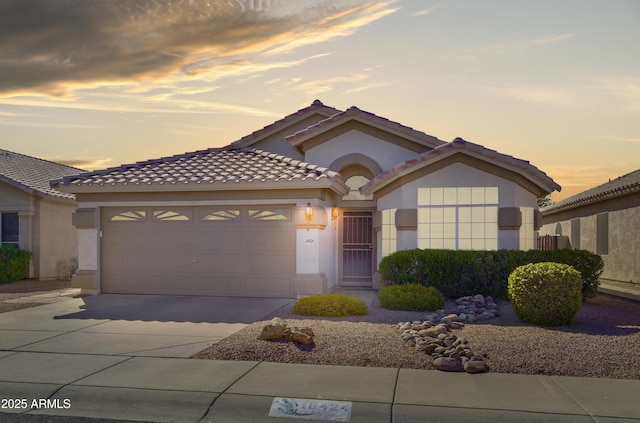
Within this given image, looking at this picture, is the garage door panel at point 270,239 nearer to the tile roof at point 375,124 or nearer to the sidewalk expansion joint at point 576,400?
the tile roof at point 375,124

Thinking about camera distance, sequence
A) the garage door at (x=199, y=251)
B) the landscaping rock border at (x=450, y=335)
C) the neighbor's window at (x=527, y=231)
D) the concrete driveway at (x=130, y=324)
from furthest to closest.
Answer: the neighbor's window at (x=527, y=231) < the garage door at (x=199, y=251) < the concrete driveway at (x=130, y=324) < the landscaping rock border at (x=450, y=335)

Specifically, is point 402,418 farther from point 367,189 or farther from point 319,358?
point 367,189

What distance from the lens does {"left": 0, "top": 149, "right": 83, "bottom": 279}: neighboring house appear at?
73.4ft

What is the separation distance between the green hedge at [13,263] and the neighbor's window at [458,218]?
1477 cm

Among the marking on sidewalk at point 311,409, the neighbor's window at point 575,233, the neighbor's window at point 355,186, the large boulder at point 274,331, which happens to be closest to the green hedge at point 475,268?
the neighbor's window at point 355,186

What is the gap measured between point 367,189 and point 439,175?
6.78 feet

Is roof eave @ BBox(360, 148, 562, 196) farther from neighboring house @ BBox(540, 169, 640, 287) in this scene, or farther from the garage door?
neighboring house @ BBox(540, 169, 640, 287)

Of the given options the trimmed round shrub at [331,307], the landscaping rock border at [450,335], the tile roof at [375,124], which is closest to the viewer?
the landscaping rock border at [450,335]

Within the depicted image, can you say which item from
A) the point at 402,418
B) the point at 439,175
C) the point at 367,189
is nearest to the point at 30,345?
the point at 402,418

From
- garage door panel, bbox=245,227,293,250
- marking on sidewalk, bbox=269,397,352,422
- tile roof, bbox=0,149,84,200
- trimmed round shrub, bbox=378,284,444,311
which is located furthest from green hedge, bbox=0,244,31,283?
marking on sidewalk, bbox=269,397,352,422

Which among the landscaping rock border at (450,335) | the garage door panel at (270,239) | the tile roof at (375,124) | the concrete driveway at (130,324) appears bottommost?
the concrete driveway at (130,324)

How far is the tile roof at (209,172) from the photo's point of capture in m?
15.7

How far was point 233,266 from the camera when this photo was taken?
16016mm

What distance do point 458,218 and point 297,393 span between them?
33.8 feet
